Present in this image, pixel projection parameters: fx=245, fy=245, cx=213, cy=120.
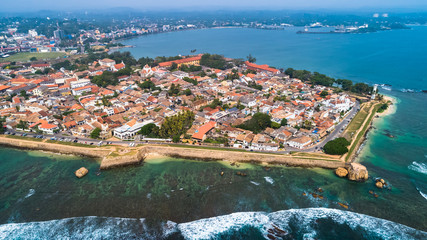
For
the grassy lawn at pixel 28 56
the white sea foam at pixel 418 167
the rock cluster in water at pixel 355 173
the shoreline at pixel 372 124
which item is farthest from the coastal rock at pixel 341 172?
the grassy lawn at pixel 28 56

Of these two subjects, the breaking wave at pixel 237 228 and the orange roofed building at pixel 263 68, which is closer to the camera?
the breaking wave at pixel 237 228

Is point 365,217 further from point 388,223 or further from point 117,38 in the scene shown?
point 117,38

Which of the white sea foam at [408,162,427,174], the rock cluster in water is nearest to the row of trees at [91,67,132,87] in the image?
the rock cluster in water

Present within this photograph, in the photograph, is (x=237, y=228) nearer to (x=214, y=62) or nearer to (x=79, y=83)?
(x=79, y=83)

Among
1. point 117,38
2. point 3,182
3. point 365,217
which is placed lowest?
point 3,182

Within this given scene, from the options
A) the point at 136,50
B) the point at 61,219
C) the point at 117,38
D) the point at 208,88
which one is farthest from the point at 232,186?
the point at 117,38

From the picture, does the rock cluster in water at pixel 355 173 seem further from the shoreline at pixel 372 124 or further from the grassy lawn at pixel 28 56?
the grassy lawn at pixel 28 56
